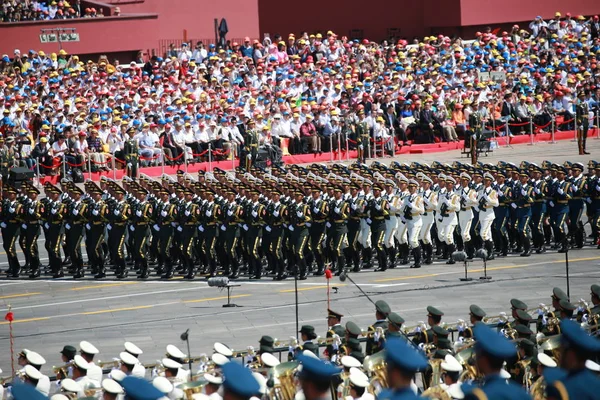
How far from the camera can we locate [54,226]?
24.0 metres

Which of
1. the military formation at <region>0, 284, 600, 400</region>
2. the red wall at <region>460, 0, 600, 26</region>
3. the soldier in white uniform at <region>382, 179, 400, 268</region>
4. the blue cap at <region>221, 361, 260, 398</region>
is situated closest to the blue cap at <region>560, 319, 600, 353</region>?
the military formation at <region>0, 284, 600, 400</region>

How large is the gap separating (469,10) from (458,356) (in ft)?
117

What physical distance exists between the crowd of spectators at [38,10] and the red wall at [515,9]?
Result: 1452 centimetres

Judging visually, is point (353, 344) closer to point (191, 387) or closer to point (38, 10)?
point (191, 387)

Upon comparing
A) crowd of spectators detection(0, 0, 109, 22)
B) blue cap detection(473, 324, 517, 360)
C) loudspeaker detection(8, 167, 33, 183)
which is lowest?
loudspeaker detection(8, 167, 33, 183)

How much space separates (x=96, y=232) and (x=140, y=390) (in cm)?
1674

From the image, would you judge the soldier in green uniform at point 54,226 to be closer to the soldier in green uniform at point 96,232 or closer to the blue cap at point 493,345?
the soldier in green uniform at point 96,232

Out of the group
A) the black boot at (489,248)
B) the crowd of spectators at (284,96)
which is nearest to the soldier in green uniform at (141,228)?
the black boot at (489,248)

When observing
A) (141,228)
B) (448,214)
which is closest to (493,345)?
(448,214)

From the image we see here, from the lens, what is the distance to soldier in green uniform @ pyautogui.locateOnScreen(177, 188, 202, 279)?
75.7 feet

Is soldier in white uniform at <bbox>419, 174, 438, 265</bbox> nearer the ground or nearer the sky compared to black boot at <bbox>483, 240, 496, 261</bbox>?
nearer the sky

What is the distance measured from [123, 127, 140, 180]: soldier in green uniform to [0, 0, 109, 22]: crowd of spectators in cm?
985

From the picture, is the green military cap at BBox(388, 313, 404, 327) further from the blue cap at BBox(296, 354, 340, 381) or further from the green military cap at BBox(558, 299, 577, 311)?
the blue cap at BBox(296, 354, 340, 381)

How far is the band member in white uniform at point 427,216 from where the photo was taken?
76.8 ft
